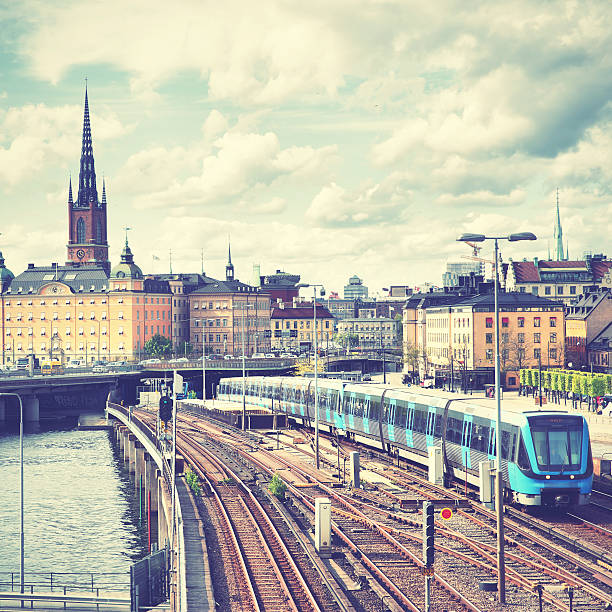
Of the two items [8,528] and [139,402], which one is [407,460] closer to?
[8,528]

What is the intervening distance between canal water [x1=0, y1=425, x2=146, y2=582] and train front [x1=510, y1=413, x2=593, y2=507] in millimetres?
20410

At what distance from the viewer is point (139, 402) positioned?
153000mm

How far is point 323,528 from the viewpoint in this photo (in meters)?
35.6

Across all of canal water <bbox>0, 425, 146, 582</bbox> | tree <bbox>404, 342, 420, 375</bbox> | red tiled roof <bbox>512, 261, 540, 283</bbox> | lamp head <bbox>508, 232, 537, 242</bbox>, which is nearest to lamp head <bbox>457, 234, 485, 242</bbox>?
lamp head <bbox>508, 232, 537, 242</bbox>

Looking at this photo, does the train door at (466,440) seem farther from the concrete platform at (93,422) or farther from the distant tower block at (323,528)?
the concrete platform at (93,422)

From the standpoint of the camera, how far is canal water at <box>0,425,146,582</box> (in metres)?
53.8

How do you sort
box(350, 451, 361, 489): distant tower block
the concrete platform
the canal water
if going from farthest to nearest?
the concrete platform
the canal water
box(350, 451, 361, 489): distant tower block

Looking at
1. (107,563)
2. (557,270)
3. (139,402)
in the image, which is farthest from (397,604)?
(557,270)

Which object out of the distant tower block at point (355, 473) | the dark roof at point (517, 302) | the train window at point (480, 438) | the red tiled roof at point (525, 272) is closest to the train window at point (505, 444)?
the train window at point (480, 438)

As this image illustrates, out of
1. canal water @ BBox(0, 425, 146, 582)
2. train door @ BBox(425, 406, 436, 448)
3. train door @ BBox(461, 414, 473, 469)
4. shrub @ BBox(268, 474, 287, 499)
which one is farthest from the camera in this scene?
canal water @ BBox(0, 425, 146, 582)

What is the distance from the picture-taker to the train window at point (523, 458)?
125 ft

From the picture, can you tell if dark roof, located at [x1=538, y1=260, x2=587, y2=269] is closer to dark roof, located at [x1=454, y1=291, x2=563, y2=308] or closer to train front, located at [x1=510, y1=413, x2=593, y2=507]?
dark roof, located at [x1=454, y1=291, x2=563, y2=308]

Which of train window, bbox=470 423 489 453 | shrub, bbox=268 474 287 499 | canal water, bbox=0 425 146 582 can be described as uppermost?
train window, bbox=470 423 489 453

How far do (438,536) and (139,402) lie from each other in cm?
11920
